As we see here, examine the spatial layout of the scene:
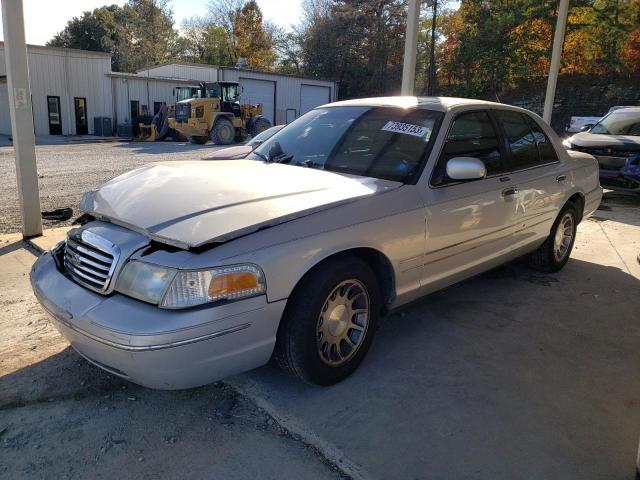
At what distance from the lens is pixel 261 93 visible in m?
32.8

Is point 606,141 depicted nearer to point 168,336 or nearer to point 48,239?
point 48,239

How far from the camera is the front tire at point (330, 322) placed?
273 centimetres

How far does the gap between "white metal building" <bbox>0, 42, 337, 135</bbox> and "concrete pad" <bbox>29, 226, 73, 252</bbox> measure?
21568 mm

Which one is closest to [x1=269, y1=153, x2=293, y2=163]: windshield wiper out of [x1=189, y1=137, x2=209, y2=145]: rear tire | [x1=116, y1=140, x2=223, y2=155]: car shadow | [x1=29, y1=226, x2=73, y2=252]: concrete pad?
[x1=29, y1=226, x2=73, y2=252]: concrete pad

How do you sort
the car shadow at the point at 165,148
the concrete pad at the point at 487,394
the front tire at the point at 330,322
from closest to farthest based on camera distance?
the concrete pad at the point at 487,394 → the front tire at the point at 330,322 → the car shadow at the point at 165,148

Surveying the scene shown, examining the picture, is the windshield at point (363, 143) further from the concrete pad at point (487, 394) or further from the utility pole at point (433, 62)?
the utility pole at point (433, 62)

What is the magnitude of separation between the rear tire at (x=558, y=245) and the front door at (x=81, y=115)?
2898 centimetres

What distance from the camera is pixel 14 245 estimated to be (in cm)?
554

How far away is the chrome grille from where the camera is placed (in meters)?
2.61

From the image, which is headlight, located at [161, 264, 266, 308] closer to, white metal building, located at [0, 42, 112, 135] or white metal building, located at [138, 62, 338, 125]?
white metal building, located at [0, 42, 112, 135]

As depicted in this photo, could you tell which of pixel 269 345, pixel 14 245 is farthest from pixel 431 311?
pixel 14 245

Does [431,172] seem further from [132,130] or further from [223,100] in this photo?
[132,130]

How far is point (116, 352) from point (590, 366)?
2.90m

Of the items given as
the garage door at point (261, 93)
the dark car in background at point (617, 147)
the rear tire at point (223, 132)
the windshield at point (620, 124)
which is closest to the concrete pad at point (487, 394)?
the dark car in background at point (617, 147)
